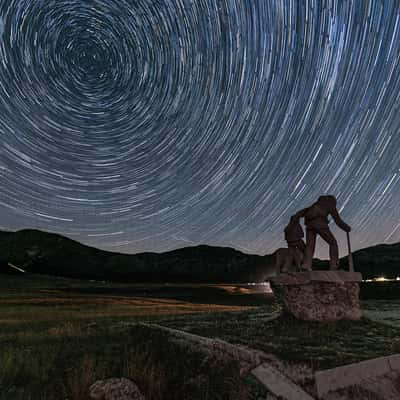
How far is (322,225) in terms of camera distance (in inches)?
504

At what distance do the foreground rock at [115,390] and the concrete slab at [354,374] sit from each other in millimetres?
3730

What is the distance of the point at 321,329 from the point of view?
10836 mm

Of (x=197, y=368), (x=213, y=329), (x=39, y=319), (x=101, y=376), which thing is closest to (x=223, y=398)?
(x=197, y=368)

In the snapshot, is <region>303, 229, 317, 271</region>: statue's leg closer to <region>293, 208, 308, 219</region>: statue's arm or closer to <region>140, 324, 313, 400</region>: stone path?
<region>293, 208, 308, 219</region>: statue's arm

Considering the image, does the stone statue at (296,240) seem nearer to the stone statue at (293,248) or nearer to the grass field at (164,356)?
the stone statue at (293,248)

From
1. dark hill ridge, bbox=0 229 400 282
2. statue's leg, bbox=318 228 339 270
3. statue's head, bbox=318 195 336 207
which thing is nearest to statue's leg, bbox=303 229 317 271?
statue's leg, bbox=318 228 339 270

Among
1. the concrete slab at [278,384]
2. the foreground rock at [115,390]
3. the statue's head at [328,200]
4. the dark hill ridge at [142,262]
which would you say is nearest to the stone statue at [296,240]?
the statue's head at [328,200]

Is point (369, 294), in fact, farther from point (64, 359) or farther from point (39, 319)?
point (64, 359)

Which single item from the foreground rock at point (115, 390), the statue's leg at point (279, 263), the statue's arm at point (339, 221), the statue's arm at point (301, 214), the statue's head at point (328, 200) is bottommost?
the foreground rock at point (115, 390)

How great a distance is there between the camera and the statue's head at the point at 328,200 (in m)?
13.1

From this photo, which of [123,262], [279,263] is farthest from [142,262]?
[279,263]

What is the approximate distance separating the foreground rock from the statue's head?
9515 millimetres

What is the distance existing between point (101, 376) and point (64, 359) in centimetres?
185

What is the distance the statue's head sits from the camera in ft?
43.0
